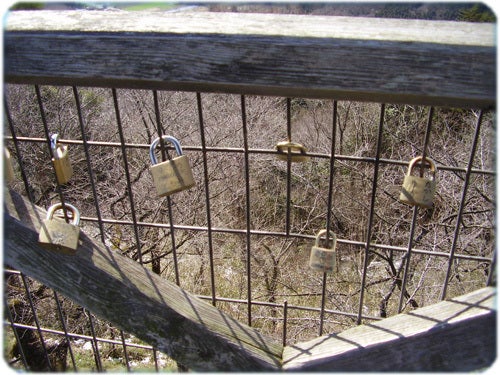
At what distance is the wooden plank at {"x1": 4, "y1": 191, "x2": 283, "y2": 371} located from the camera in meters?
1.18

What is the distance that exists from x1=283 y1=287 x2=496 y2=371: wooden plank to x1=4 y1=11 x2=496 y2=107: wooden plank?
51cm

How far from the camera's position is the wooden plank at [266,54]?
0.81m

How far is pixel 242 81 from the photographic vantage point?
34.5 inches

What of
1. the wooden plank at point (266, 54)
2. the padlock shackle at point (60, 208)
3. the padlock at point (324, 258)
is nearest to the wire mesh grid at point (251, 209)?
the padlock shackle at point (60, 208)

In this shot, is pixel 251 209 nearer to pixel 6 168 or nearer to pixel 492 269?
pixel 6 168

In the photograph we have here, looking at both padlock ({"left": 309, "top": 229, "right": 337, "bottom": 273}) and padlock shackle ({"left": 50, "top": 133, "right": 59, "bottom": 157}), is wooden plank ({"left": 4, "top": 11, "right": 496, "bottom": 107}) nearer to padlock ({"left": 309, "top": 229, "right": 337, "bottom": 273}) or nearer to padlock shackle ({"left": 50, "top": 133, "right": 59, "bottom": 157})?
padlock shackle ({"left": 50, "top": 133, "right": 59, "bottom": 157})

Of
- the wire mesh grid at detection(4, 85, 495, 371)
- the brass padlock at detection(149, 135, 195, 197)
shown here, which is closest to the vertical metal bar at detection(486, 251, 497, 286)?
the brass padlock at detection(149, 135, 195, 197)

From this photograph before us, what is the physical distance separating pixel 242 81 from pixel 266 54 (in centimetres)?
7

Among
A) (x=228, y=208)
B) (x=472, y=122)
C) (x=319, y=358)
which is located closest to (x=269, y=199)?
(x=228, y=208)

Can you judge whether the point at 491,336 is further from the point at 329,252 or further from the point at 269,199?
the point at 269,199

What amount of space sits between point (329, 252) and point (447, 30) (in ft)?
1.95

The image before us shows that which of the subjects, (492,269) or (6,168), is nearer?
(492,269)

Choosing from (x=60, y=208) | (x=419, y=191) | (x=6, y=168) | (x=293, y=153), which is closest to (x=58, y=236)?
(x=60, y=208)

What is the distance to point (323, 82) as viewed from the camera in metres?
0.85
